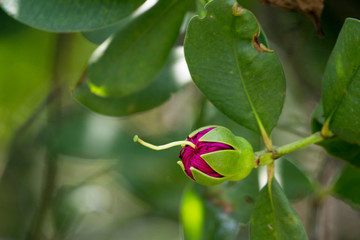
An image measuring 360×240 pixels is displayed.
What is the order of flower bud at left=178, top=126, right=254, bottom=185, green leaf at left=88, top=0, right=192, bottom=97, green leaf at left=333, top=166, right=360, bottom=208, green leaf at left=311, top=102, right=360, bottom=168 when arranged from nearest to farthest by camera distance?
flower bud at left=178, top=126, right=254, bottom=185 < green leaf at left=311, top=102, right=360, bottom=168 < green leaf at left=88, top=0, right=192, bottom=97 < green leaf at left=333, top=166, right=360, bottom=208

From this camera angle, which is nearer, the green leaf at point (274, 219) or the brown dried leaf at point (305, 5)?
the green leaf at point (274, 219)

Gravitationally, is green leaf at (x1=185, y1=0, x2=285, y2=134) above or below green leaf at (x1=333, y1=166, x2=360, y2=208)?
above

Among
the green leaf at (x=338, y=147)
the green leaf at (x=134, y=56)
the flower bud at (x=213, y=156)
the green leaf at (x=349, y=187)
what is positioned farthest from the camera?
the green leaf at (x=349, y=187)

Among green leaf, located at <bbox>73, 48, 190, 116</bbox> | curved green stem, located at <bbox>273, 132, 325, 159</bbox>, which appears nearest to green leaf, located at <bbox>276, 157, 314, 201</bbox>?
green leaf, located at <bbox>73, 48, 190, 116</bbox>

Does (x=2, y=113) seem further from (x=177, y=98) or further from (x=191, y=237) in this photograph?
(x=191, y=237)

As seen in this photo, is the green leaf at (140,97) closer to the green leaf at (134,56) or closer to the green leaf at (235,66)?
the green leaf at (134,56)

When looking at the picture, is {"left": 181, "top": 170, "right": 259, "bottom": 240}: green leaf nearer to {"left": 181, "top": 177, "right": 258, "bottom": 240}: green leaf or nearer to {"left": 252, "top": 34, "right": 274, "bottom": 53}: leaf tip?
{"left": 181, "top": 177, "right": 258, "bottom": 240}: green leaf

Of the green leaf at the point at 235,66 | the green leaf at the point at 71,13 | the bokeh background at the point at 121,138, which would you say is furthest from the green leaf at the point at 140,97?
the green leaf at the point at 235,66
